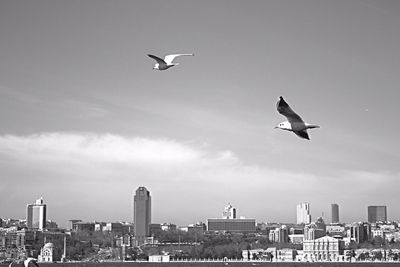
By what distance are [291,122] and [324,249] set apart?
129 metres

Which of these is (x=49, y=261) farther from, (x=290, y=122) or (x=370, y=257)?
(x=290, y=122)

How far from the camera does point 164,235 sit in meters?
195

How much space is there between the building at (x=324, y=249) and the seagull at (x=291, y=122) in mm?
127864

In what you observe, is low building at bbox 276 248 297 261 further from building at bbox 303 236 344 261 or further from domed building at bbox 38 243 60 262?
domed building at bbox 38 243 60 262

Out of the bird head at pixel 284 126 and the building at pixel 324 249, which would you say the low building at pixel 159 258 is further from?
the bird head at pixel 284 126

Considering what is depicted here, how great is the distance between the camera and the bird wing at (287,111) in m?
13.8

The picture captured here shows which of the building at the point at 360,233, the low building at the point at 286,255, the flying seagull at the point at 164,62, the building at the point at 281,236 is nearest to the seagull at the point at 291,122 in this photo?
the flying seagull at the point at 164,62

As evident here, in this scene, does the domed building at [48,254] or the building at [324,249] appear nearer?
the building at [324,249]

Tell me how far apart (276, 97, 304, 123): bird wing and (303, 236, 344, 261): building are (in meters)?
128

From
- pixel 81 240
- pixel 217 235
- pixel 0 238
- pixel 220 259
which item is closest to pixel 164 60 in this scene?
pixel 220 259

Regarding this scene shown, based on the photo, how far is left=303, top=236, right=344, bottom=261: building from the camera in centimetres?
13912

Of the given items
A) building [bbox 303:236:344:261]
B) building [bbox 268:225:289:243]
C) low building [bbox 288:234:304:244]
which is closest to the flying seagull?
Answer: building [bbox 303:236:344:261]

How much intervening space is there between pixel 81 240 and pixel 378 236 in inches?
2537

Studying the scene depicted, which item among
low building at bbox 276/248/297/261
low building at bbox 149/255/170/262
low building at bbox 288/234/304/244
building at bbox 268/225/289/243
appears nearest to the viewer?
low building at bbox 276/248/297/261
